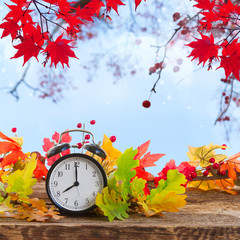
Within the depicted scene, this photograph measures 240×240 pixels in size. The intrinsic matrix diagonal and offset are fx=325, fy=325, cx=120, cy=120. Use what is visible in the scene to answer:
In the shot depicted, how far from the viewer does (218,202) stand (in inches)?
54.9

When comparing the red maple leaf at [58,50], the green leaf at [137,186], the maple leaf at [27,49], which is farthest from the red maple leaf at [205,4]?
the green leaf at [137,186]

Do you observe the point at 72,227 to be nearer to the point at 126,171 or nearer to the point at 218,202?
the point at 126,171

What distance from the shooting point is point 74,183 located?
112 centimetres

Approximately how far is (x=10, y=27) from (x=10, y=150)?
53 centimetres

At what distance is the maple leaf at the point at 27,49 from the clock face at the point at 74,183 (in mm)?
521

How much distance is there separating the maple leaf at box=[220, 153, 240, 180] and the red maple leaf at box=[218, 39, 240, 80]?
405 mm

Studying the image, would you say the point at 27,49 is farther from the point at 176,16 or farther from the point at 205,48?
the point at 176,16

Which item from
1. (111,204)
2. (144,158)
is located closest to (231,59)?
(144,158)

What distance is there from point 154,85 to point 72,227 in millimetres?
1014

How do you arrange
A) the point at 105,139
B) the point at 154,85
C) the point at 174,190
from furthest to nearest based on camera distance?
the point at 154,85
the point at 105,139
the point at 174,190

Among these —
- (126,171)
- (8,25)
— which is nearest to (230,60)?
(126,171)

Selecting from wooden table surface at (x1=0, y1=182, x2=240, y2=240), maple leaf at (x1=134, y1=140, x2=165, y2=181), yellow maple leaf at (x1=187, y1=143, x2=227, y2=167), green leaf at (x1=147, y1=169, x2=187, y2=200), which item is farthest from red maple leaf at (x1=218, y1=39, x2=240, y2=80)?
wooden table surface at (x1=0, y1=182, x2=240, y2=240)

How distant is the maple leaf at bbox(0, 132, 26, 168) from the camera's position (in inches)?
52.9

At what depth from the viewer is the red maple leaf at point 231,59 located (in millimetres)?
1474
